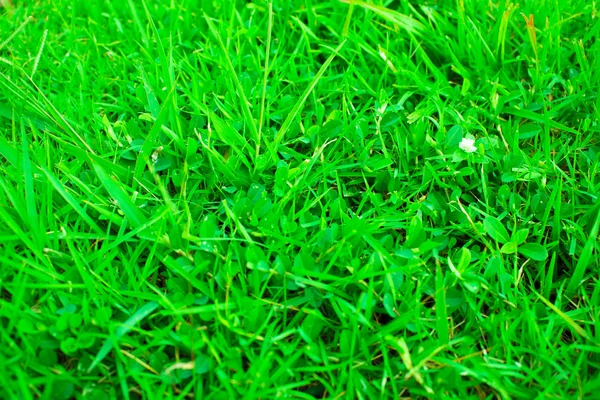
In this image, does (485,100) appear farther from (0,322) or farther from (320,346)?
(0,322)

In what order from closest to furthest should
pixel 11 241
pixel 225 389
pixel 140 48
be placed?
pixel 225 389, pixel 11 241, pixel 140 48

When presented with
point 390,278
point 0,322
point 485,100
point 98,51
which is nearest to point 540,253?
point 390,278

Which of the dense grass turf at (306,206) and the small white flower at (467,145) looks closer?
the dense grass turf at (306,206)

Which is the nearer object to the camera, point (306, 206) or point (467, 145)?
point (306, 206)

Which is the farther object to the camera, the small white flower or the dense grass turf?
the small white flower

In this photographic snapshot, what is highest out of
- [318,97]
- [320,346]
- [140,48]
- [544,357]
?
[140,48]
